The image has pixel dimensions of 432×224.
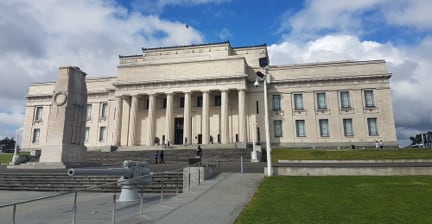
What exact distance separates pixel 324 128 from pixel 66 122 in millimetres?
36733

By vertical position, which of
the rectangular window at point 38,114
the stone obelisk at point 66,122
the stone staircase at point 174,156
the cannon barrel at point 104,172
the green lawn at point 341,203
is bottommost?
the green lawn at point 341,203

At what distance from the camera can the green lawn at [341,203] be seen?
7293 millimetres

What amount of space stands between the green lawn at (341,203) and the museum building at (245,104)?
30078 mm

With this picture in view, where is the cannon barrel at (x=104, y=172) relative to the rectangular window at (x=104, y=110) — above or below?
below

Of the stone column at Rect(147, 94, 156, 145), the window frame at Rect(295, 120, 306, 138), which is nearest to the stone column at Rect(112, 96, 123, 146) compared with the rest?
the stone column at Rect(147, 94, 156, 145)

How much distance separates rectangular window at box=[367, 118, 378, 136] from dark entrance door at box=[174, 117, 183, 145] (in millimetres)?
30204

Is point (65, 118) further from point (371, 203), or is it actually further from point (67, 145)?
point (371, 203)

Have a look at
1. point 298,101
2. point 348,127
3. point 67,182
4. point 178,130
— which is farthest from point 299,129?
point 67,182

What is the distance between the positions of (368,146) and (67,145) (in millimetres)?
39572

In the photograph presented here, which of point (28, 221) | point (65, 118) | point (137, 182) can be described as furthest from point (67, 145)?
point (28, 221)

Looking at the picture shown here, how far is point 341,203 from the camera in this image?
9.02 m

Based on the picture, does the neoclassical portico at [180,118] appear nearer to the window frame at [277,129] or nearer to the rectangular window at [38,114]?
the window frame at [277,129]

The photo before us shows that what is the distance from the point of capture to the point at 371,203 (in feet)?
29.5

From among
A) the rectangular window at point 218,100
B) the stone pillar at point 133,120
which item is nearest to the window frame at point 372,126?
the rectangular window at point 218,100
